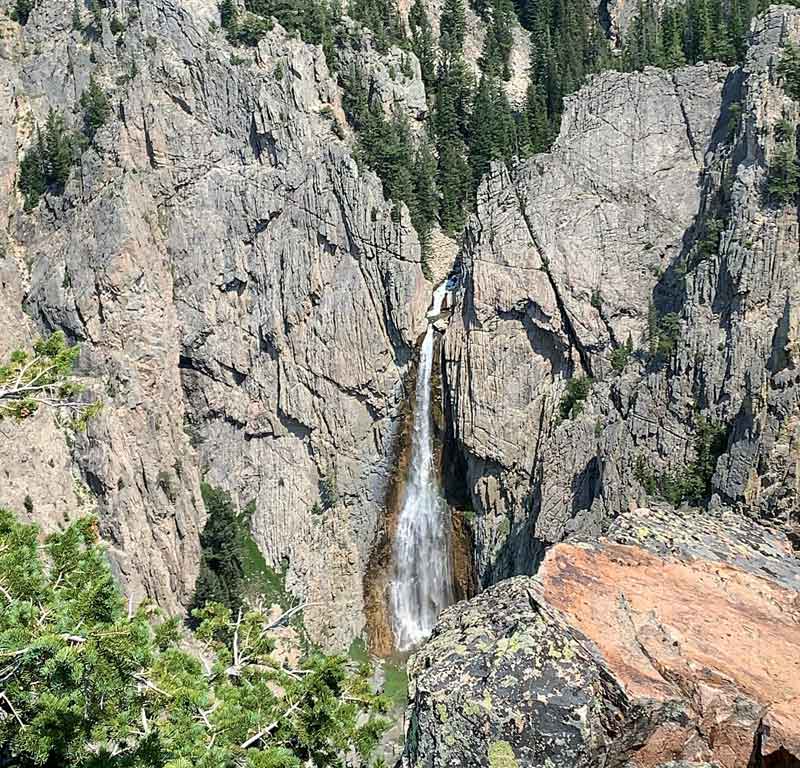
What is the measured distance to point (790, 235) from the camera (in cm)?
3875

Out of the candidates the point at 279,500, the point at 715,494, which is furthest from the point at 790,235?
the point at 279,500

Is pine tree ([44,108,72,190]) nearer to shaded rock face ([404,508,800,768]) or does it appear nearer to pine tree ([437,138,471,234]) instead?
pine tree ([437,138,471,234])

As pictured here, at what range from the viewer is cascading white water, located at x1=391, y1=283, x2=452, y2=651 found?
49.3 meters

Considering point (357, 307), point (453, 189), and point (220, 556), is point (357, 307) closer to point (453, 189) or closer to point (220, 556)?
point (453, 189)

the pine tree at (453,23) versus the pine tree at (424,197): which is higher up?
the pine tree at (453,23)

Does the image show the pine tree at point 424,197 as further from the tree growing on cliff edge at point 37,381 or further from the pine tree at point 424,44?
the tree growing on cliff edge at point 37,381

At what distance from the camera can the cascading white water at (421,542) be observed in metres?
49.3

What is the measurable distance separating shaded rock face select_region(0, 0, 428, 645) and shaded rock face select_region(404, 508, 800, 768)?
38.6 m

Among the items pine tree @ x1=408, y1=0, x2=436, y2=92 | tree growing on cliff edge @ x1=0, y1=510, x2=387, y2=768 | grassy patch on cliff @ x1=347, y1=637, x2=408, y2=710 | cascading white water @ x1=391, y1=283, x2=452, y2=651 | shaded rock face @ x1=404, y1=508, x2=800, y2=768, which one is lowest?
grassy patch on cliff @ x1=347, y1=637, x2=408, y2=710

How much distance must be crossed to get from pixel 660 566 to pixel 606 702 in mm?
2699

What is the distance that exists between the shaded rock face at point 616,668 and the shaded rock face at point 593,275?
1170 inches

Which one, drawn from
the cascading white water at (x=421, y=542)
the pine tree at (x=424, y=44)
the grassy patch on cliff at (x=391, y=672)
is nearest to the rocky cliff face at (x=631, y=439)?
the cascading white water at (x=421, y=542)

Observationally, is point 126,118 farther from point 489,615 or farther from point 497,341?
point 489,615

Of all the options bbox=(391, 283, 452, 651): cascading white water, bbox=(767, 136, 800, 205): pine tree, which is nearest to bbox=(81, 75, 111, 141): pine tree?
bbox=(391, 283, 452, 651): cascading white water
